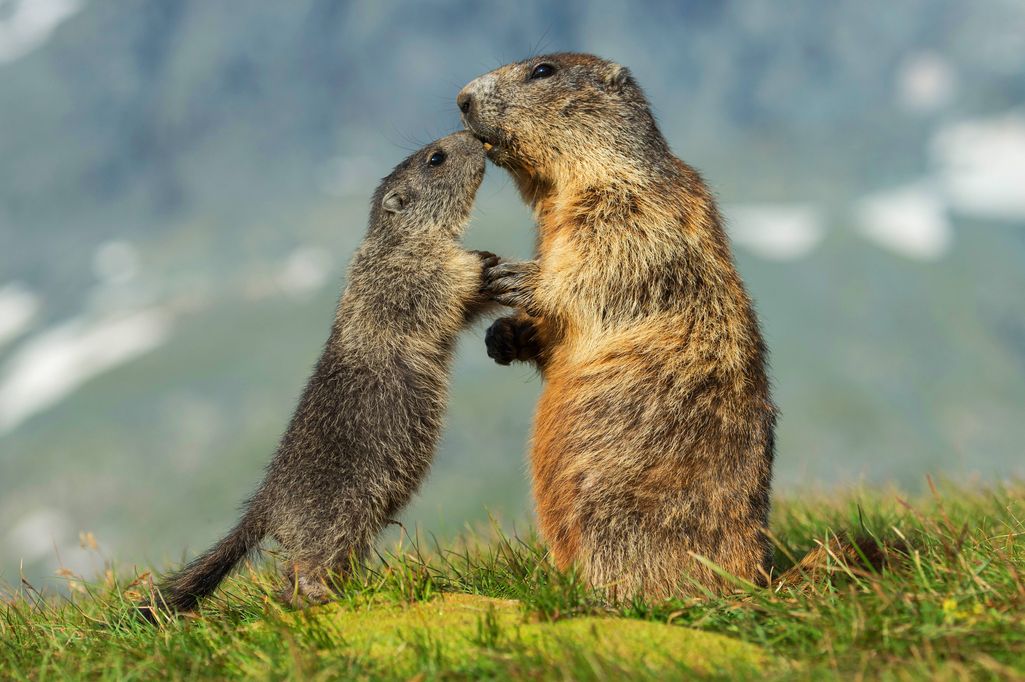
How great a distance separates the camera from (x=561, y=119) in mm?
7383

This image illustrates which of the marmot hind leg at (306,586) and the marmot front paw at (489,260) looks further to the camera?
the marmot front paw at (489,260)

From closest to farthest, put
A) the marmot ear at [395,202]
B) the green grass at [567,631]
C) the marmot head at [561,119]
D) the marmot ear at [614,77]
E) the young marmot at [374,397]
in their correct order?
the green grass at [567,631] → the young marmot at [374,397] → the marmot head at [561,119] → the marmot ear at [614,77] → the marmot ear at [395,202]

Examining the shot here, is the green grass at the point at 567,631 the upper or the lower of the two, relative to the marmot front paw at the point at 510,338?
lower

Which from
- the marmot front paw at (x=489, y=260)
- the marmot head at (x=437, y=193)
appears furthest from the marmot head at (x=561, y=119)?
the marmot front paw at (x=489, y=260)

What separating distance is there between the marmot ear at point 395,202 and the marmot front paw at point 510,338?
137cm

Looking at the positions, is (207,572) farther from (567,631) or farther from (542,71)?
(542,71)

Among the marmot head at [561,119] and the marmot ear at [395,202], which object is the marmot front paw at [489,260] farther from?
the marmot ear at [395,202]

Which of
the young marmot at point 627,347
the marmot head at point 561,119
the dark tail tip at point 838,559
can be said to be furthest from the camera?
the marmot head at point 561,119

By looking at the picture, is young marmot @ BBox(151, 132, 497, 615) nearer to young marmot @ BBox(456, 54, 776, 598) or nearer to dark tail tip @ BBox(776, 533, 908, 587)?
young marmot @ BBox(456, 54, 776, 598)

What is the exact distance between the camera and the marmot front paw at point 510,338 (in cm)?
697

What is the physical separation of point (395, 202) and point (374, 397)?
1.82m

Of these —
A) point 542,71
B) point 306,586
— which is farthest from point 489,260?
point 306,586

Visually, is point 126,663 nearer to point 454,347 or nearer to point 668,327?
point 454,347

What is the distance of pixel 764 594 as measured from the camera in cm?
527
